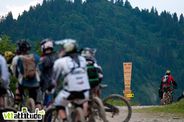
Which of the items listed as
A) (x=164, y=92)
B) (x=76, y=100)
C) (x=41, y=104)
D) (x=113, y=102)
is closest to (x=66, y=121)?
(x=76, y=100)

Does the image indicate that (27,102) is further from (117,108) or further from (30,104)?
(117,108)

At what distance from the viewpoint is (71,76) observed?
399 inches

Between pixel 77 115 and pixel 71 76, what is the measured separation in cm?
70

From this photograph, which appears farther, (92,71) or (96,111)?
(92,71)

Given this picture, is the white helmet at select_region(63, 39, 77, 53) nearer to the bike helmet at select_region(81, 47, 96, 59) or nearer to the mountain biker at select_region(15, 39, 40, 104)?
the mountain biker at select_region(15, 39, 40, 104)

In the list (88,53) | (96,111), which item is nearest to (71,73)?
(96,111)

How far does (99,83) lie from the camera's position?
42.3 ft

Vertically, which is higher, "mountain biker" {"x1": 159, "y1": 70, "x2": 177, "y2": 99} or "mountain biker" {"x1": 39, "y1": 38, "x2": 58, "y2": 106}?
"mountain biker" {"x1": 39, "y1": 38, "x2": 58, "y2": 106}

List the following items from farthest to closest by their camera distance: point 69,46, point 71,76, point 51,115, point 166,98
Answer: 1. point 166,98
2. point 51,115
3. point 69,46
4. point 71,76

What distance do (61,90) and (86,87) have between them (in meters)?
0.48

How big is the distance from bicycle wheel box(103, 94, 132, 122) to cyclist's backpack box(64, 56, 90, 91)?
3.23 m

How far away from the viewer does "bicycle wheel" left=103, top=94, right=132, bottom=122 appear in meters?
13.6

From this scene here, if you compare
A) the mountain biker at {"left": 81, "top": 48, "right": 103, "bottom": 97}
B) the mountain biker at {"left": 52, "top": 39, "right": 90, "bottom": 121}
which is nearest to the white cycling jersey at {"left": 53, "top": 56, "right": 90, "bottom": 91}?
the mountain biker at {"left": 52, "top": 39, "right": 90, "bottom": 121}

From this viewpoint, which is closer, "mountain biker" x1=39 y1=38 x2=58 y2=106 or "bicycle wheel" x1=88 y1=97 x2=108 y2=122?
"bicycle wheel" x1=88 y1=97 x2=108 y2=122
